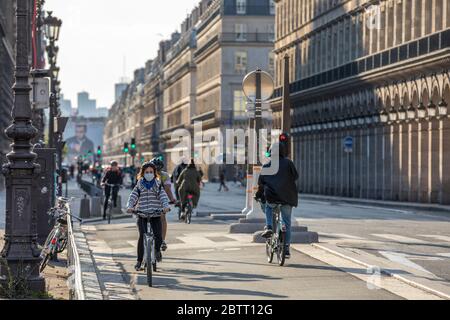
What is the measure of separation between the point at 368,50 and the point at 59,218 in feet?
174

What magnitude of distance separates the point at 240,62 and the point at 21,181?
11542 centimetres

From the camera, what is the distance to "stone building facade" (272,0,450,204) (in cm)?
5916

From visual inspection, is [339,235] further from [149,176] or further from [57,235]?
[149,176]

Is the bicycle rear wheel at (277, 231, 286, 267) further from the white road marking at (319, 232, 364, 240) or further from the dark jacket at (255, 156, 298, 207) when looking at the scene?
the white road marking at (319, 232, 364, 240)

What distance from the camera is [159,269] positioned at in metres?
18.9

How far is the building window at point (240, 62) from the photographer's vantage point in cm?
12975

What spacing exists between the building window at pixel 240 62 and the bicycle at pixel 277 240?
11031 cm

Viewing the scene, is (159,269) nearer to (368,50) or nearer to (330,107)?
(368,50)

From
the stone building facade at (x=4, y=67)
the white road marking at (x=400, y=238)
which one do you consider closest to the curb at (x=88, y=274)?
the white road marking at (x=400, y=238)

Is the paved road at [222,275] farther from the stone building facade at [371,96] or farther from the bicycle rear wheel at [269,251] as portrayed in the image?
the stone building facade at [371,96]

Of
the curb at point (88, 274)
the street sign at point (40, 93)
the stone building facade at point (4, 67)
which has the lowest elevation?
the curb at point (88, 274)

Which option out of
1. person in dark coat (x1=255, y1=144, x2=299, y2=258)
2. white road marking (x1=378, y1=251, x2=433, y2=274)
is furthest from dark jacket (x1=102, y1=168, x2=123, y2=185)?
person in dark coat (x1=255, y1=144, x2=299, y2=258)

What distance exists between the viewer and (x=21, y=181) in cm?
1557

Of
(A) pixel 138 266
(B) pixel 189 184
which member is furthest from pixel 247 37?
(A) pixel 138 266
